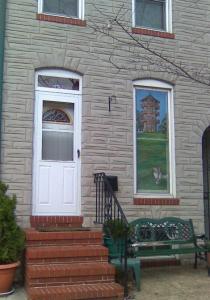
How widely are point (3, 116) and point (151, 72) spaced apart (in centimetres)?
302

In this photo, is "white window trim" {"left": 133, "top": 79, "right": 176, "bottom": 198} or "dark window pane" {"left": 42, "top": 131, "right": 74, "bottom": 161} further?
"white window trim" {"left": 133, "top": 79, "right": 176, "bottom": 198}

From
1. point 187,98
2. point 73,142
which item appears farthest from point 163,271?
point 187,98

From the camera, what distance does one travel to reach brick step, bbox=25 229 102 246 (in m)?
6.70

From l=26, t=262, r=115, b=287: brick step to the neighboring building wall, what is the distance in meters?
1.50

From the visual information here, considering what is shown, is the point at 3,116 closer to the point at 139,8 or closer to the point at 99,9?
the point at 99,9

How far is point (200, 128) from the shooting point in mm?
9016

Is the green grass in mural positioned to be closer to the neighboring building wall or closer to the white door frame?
the neighboring building wall

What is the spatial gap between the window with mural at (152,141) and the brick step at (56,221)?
1.40 metres

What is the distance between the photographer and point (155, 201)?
845cm

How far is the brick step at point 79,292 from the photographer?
574 cm

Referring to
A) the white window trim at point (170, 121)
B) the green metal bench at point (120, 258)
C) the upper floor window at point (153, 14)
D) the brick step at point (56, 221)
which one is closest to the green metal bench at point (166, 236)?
the green metal bench at point (120, 258)

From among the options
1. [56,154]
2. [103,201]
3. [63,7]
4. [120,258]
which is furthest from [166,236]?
[63,7]

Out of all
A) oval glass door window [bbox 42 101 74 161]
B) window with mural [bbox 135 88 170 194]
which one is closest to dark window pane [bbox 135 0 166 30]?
window with mural [bbox 135 88 170 194]

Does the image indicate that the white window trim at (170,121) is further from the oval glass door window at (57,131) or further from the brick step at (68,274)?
the brick step at (68,274)
